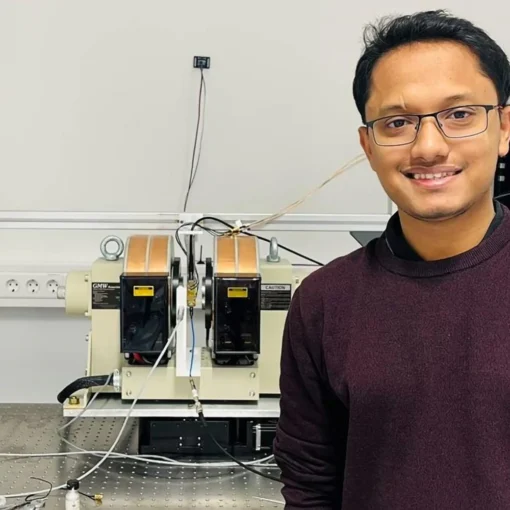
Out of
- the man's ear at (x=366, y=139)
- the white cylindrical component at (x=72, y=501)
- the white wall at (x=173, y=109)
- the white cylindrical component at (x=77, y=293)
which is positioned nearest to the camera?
Result: the man's ear at (x=366, y=139)

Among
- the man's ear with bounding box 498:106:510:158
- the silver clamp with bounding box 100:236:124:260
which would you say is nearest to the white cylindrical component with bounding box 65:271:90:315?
the silver clamp with bounding box 100:236:124:260

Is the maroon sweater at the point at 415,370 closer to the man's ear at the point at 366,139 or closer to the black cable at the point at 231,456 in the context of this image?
the man's ear at the point at 366,139

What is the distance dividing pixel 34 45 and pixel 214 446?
4.60 ft

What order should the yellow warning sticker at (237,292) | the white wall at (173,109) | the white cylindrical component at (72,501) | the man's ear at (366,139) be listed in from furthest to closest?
the white wall at (173,109) < the yellow warning sticker at (237,292) < the white cylindrical component at (72,501) < the man's ear at (366,139)

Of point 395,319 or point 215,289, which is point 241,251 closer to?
point 215,289

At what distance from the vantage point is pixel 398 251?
0.94 metres

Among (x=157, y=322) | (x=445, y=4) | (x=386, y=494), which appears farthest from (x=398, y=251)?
(x=445, y=4)

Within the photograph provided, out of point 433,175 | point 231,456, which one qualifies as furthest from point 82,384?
point 433,175

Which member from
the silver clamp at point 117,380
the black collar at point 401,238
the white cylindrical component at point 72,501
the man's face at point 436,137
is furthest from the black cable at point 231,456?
the man's face at point 436,137

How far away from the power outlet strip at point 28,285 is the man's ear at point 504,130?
153 cm

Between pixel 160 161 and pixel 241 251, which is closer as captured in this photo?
pixel 241 251

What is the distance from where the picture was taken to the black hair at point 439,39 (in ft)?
2.83

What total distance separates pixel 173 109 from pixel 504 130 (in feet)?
4.48

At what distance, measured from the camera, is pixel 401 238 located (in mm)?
941
